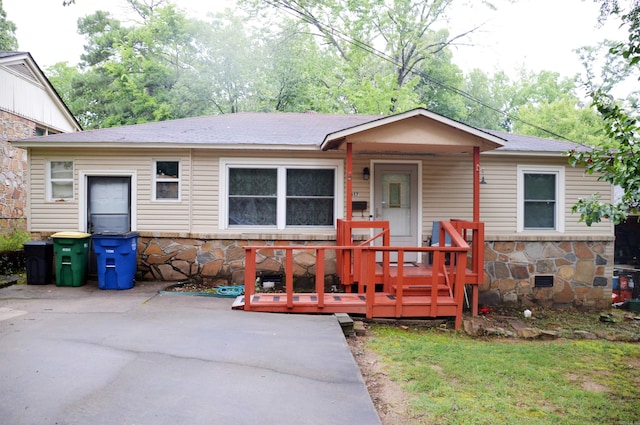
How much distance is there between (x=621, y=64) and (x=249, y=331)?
85.5 ft

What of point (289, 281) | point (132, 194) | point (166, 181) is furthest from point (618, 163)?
point (132, 194)

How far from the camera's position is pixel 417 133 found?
698 centimetres

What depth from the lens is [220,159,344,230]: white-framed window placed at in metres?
8.27

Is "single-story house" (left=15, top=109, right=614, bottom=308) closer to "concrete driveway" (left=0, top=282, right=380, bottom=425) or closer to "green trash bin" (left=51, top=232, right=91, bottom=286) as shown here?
"green trash bin" (left=51, top=232, right=91, bottom=286)

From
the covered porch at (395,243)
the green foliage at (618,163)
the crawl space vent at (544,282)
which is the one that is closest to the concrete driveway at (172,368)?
the covered porch at (395,243)

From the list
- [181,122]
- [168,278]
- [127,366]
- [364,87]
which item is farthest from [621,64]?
[127,366]

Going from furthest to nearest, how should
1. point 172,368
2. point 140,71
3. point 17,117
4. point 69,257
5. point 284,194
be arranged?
point 140,71 → point 17,117 → point 284,194 → point 69,257 → point 172,368

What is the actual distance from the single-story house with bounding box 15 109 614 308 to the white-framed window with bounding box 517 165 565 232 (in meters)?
0.02

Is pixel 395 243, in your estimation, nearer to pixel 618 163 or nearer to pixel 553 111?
pixel 618 163

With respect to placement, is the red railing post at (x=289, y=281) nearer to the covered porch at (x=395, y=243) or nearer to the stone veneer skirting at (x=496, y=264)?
the covered porch at (x=395, y=243)

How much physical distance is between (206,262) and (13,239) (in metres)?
5.21

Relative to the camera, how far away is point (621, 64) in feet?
75.5

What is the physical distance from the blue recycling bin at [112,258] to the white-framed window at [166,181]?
1.09m

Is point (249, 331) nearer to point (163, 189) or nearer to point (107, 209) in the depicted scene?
point (163, 189)
